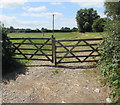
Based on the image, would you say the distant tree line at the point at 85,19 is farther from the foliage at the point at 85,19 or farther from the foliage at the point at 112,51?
the foliage at the point at 112,51

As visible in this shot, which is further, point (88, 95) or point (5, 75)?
point (5, 75)

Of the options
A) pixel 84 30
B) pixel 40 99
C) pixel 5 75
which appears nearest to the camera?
pixel 40 99

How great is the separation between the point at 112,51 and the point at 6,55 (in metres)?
4.65

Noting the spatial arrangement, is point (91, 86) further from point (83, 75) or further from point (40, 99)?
point (40, 99)

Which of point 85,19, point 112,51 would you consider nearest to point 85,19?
point 85,19

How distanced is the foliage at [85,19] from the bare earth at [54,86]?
53.0 metres

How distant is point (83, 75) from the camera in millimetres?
6602

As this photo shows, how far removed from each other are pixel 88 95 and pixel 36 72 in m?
2.84

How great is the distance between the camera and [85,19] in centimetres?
6362

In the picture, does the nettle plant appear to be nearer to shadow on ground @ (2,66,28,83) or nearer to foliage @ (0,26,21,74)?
shadow on ground @ (2,66,28,83)

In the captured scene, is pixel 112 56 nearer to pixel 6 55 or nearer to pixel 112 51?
pixel 112 51

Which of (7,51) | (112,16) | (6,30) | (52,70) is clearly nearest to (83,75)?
(52,70)

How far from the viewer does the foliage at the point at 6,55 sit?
7066 millimetres

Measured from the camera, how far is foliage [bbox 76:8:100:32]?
193 ft
